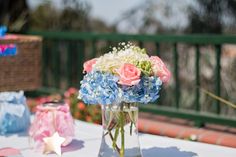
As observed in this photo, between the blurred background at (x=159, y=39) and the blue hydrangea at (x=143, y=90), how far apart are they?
2.37 m

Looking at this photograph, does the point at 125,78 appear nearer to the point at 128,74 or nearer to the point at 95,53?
the point at 128,74

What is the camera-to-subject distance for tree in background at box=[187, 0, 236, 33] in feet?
16.8

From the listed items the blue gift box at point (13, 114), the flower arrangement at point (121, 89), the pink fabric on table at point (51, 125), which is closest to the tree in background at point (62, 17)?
the blue gift box at point (13, 114)

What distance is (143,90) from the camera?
5.74ft

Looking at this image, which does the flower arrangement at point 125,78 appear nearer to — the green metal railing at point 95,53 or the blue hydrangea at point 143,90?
the blue hydrangea at point 143,90

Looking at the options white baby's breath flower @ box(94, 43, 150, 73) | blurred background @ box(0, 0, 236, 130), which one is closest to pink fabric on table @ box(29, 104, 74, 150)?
white baby's breath flower @ box(94, 43, 150, 73)

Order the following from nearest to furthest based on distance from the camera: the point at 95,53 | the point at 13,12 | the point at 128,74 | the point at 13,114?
the point at 128,74 < the point at 13,114 < the point at 95,53 < the point at 13,12

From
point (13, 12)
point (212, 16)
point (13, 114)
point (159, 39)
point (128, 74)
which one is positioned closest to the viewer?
point (128, 74)

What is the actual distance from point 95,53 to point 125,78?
3.88 metres

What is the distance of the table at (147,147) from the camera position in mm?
2031

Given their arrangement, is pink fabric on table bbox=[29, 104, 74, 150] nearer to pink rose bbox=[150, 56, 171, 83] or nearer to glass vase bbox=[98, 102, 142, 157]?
glass vase bbox=[98, 102, 142, 157]

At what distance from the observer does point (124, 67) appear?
1.73 meters

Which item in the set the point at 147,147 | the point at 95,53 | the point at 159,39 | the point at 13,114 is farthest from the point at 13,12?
the point at 147,147

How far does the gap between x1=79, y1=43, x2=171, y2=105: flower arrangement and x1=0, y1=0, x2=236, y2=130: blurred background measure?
2.35 meters
